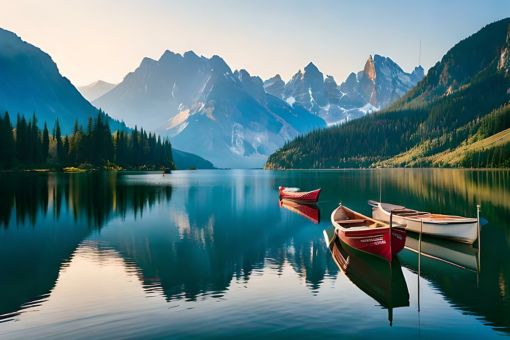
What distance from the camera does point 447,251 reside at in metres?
39.9

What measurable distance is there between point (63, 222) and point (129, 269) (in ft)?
89.9

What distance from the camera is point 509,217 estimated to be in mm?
57156

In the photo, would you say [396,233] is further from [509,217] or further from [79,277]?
[509,217]

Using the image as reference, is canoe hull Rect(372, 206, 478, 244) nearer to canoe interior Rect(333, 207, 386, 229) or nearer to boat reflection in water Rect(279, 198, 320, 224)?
canoe interior Rect(333, 207, 386, 229)

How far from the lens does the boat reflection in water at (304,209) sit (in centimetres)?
6696

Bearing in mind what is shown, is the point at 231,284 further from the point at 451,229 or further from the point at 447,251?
the point at 451,229

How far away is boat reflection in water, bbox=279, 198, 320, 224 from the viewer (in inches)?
2636

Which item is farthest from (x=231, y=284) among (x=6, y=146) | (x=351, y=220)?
(x=6, y=146)

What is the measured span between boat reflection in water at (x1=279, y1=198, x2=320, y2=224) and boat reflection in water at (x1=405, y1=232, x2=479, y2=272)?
61.4ft

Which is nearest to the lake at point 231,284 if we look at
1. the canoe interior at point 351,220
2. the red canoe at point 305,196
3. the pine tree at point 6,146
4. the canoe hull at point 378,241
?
the canoe hull at point 378,241

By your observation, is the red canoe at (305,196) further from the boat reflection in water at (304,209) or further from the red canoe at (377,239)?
the red canoe at (377,239)

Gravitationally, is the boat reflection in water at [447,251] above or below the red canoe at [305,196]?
below

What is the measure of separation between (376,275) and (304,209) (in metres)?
48.1

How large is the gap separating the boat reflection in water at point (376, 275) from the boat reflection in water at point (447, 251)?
3340 millimetres
